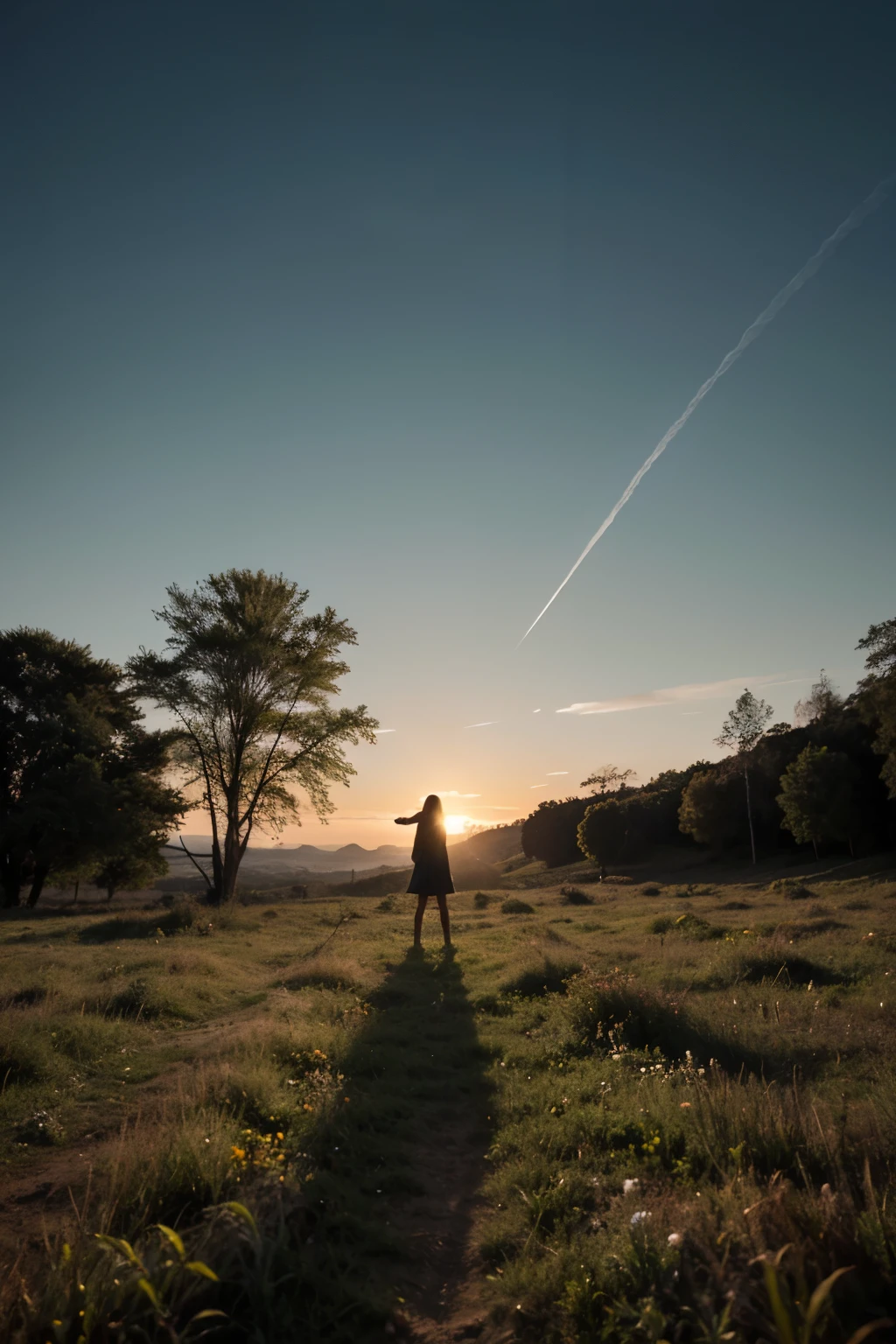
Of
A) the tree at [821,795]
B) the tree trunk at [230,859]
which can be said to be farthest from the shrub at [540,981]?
the tree at [821,795]

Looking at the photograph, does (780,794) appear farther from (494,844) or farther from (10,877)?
(494,844)

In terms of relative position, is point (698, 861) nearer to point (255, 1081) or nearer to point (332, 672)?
point (332, 672)

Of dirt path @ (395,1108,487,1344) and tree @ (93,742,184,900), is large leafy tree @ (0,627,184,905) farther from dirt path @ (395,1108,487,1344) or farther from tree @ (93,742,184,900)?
dirt path @ (395,1108,487,1344)

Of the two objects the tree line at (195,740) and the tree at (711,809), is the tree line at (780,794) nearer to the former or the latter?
the tree at (711,809)

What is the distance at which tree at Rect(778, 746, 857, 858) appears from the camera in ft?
141

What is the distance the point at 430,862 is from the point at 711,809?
46.6 meters

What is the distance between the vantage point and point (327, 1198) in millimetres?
3822

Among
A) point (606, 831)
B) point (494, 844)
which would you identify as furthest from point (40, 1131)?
point (494, 844)

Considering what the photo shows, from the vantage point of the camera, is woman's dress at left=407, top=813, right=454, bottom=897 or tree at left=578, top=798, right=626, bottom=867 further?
tree at left=578, top=798, right=626, bottom=867

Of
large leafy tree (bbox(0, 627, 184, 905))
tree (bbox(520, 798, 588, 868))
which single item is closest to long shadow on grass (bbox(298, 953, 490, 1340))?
large leafy tree (bbox(0, 627, 184, 905))

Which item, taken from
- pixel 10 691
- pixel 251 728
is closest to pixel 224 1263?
pixel 251 728

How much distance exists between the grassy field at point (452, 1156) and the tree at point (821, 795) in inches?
1451

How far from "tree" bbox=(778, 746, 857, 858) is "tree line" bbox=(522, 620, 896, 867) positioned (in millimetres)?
61

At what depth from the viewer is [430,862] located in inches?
558
